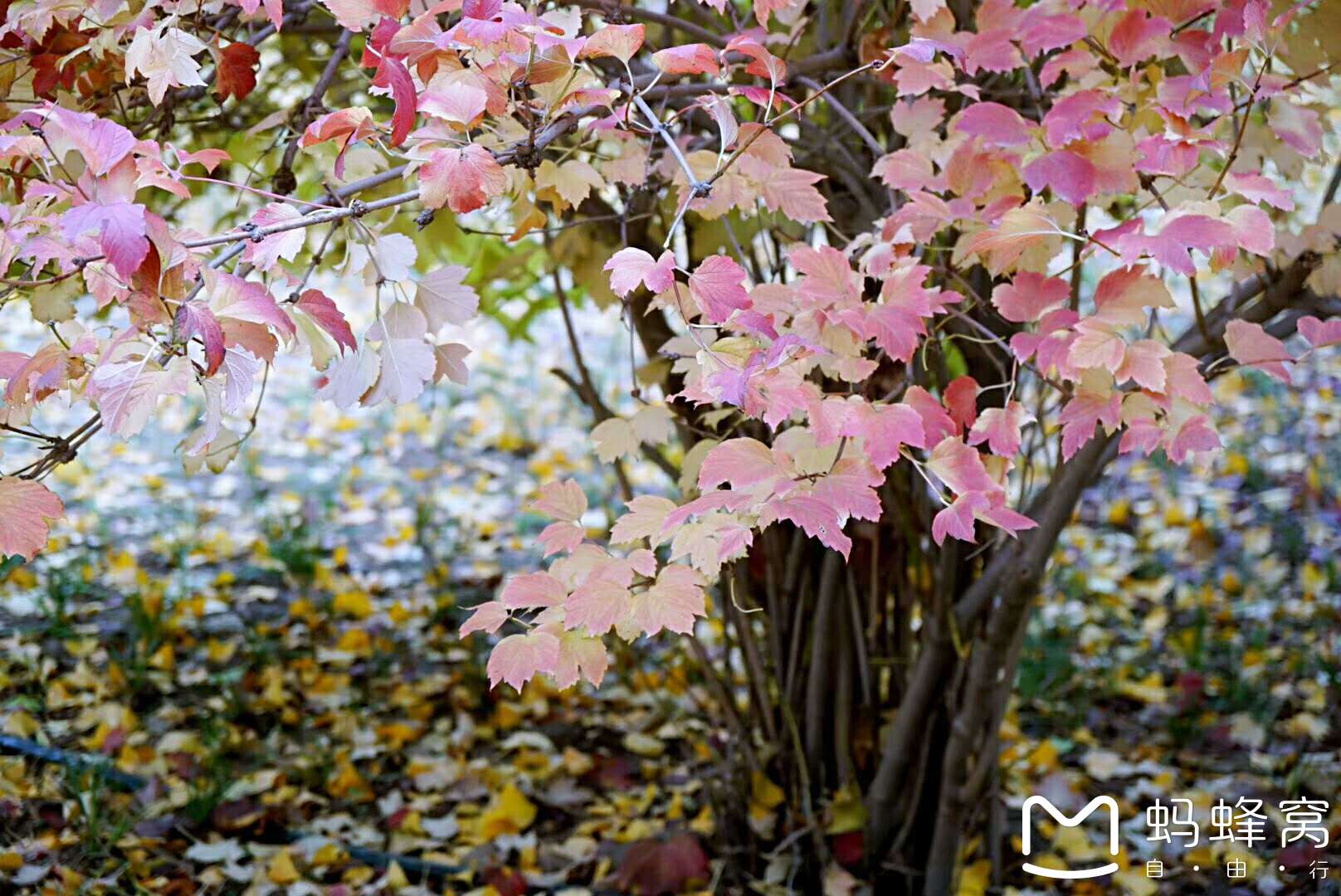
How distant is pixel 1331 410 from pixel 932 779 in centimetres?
309

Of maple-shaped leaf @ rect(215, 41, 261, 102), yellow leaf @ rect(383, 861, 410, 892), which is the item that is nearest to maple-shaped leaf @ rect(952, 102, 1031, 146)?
maple-shaped leaf @ rect(215, 41, 261, 102)

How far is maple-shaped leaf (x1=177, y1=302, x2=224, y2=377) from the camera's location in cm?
94

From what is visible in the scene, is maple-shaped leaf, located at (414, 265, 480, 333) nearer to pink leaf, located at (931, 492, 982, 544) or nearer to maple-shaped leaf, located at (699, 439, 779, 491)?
maple-shaped leaf, located at (699, 439, 779, 491)

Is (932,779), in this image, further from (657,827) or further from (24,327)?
(24,327)

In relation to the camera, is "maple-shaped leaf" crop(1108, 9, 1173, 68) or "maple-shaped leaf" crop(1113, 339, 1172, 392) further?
"maple-shaped leaf" crop(1108, 9, 1173, 68)

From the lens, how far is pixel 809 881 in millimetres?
2162

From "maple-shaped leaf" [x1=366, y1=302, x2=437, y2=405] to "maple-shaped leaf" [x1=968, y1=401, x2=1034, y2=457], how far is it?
0.61 metres

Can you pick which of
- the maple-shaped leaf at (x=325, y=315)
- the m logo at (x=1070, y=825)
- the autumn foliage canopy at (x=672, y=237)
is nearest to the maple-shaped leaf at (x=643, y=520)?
the autumn foliage canopy at (x=672, y=237)

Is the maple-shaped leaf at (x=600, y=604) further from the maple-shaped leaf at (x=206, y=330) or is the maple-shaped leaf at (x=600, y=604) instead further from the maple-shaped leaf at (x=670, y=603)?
the maple-shaped leaf at (x=206, y=330)

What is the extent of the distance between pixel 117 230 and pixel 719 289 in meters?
0.49

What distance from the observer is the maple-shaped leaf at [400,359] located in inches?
43.5

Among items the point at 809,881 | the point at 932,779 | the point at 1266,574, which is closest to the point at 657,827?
the point at 809,881

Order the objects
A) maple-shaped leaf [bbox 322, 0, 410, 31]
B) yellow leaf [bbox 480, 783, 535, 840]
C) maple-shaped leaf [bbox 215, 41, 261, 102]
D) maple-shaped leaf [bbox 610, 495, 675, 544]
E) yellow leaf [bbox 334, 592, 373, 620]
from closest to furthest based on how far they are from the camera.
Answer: maple-shaped leaf [bbox 322, 0, 410, 31] → maple-shaped leaf [bbox 610, 495, 675, 544] → maple-shaped leaf [bbox 215, 41, 261, 102] → yellow leaf [bbox 480, 783, 535, 840] → yellow leaf [bbox 334, 592, 373, 620]

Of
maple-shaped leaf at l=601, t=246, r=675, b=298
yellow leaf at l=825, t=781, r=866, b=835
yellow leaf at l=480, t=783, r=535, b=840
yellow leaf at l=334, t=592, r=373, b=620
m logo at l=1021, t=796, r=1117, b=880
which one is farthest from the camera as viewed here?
yellow leaf at l=334, t=592, r=373, b=620
